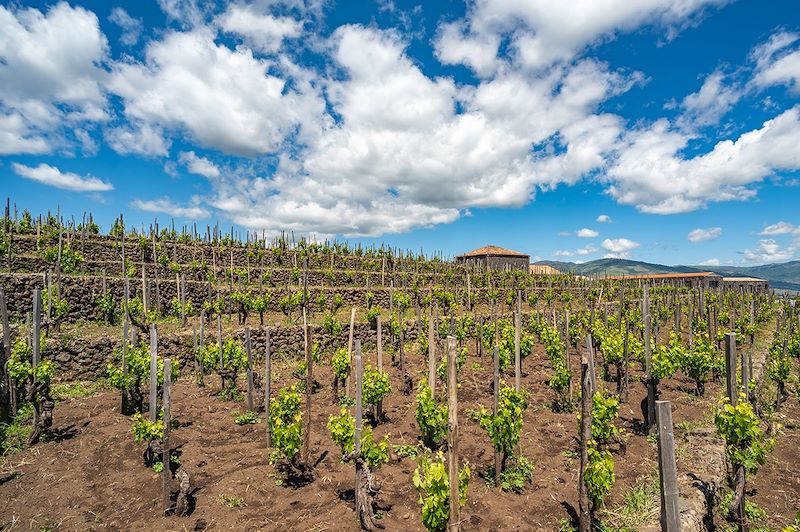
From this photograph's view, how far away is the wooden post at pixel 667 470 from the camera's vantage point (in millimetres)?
4000

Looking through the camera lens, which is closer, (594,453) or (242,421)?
(594,453)

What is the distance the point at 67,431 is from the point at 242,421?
430 cm

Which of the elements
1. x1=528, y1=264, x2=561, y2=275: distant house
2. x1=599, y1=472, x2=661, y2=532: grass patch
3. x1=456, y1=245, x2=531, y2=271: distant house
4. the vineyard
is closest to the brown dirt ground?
the vineyard

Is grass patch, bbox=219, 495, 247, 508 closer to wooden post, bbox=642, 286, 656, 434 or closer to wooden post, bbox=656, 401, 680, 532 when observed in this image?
wooden post, bbox=656, 401, 680, 532

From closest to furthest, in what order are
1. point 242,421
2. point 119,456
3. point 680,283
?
point 119,456
point 242,421
point 680,283

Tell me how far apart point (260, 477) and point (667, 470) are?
736 centimetres

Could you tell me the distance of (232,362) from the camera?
14484 millimetres

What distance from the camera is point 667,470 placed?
4070mm

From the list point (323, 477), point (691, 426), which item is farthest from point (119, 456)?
point (691, 426)

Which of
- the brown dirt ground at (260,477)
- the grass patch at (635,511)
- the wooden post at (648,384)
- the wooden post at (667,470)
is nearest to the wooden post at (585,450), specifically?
the grass patch at (635,511)

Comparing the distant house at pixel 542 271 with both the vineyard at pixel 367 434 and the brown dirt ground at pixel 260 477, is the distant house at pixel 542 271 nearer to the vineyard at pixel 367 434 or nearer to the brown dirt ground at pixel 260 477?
the vineyard at pixel 367 434

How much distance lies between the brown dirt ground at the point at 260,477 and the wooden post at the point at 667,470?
2.91m

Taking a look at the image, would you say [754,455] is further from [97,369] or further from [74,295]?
[74,295]

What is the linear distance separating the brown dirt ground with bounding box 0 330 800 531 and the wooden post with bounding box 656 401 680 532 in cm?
291
